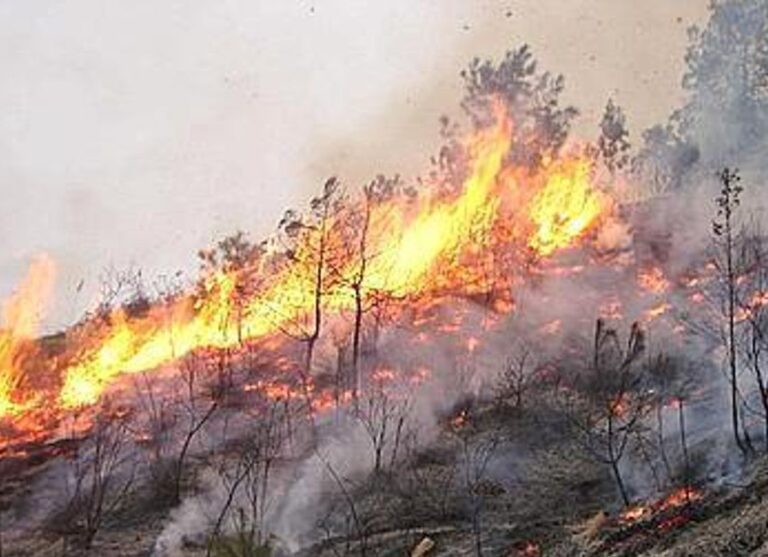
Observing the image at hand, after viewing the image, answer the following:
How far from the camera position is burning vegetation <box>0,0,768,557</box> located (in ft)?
114

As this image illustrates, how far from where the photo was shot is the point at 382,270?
6094 centimetres

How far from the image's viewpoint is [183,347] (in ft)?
178

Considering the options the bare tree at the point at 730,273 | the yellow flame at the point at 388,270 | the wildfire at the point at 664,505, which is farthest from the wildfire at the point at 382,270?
the wildfire at the point at 664,505

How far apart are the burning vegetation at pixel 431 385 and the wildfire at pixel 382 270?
6.6 inches

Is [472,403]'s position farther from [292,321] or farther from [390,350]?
[292,321]

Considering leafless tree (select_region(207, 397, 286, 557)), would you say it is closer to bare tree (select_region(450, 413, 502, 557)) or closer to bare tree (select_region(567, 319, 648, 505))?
bare tree (select_region(450, 413, 502, 557))

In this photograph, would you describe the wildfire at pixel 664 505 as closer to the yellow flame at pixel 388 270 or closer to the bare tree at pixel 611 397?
the bare tree at pixel 611 397

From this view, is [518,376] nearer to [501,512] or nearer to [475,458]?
[475,458]

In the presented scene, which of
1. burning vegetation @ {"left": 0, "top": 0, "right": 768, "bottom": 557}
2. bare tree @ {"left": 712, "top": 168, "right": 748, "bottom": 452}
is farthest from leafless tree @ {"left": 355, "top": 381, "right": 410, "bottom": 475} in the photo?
bare tree @ {"left": 712, "top": 168, "right": 748, "bottom": 452}

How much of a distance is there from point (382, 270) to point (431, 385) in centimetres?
1387

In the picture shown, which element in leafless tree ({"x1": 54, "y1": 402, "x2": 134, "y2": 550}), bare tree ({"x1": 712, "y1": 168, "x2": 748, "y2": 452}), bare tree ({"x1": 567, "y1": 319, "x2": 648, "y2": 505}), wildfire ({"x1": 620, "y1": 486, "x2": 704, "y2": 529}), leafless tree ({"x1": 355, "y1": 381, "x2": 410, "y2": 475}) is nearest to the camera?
wildfire ({"x1": 620, "y1": 486, "x2": 704, "y2": 529})

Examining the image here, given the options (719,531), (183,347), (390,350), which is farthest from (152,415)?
(719,531)

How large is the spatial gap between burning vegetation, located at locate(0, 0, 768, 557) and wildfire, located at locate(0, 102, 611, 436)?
0.17 metres

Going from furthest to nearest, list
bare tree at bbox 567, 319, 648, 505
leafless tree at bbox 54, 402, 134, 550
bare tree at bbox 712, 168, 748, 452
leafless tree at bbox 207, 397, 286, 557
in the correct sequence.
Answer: bare tree at bbox 567, 319, 648, 505
leafless tree at bbox 54, 402, 134, 550
bare tree at bbox 712, 168, 748, 452
leafless tree at bbox 207, 397, 286, 557
